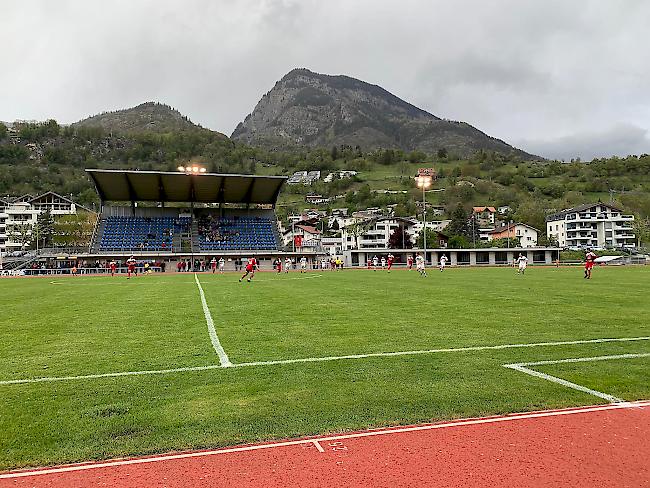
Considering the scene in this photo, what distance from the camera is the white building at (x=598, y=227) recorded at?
10350cm

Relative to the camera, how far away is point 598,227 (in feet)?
343

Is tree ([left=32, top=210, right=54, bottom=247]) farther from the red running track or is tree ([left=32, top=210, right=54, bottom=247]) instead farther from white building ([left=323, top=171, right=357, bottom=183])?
the red running track

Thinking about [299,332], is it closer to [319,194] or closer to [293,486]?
[293,486]

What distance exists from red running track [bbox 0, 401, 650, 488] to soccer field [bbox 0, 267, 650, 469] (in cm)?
30

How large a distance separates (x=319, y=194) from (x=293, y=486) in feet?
516

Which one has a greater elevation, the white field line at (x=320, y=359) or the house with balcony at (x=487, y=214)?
the house with balcony at (x=487, y=214)

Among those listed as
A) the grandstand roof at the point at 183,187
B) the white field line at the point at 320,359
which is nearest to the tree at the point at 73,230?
the grandstand roof at the point at 183,187

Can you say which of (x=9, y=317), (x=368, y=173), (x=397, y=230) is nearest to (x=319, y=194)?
(x=368, y=173)

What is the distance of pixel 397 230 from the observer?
100000 mm

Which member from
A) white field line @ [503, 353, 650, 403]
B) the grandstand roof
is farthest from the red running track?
the grandstand roof

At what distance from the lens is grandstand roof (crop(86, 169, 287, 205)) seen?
5869 cm

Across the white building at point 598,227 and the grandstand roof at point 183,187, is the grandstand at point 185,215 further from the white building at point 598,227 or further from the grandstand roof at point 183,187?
the white building at point 598,227

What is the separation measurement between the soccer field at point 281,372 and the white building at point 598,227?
3907 inches

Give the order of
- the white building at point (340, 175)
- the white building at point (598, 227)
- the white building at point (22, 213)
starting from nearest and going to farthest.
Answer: the white building at point (22, 213), the white building at point (598, 227), the white building at point (340, 175)
